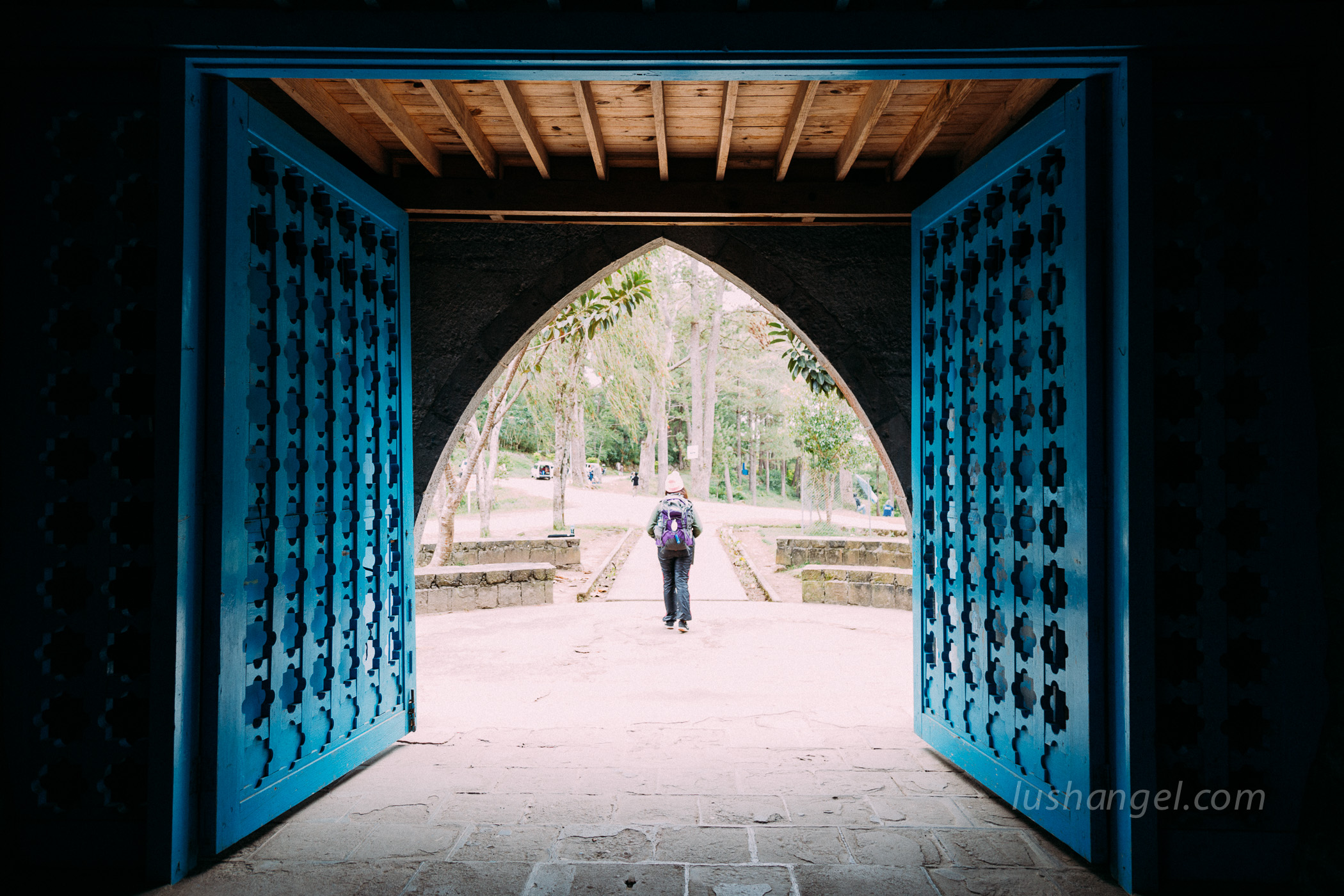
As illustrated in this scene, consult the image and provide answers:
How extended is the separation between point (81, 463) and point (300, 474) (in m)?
0.65

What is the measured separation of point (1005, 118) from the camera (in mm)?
3277

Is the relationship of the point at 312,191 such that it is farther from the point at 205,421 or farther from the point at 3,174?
the point at 205,421

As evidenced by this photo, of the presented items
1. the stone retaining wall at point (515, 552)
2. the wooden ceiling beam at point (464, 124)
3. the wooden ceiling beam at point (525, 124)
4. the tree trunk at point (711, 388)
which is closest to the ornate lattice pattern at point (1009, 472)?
the wooden ceiling beam at point (525, 124)

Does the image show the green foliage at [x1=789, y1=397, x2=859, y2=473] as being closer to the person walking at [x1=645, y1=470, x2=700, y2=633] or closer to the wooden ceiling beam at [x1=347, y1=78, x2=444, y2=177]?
the person walking at [x1=645, y1=470, x2=700, y2=633]

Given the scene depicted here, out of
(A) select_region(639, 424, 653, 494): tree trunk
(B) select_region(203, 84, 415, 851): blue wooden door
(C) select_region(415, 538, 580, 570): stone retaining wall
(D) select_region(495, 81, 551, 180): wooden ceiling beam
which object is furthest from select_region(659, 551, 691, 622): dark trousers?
(A) select_region(639, 424, 653, 494): tree trunk

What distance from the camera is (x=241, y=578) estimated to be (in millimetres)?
2371

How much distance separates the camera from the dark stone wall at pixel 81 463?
2234 millimetres

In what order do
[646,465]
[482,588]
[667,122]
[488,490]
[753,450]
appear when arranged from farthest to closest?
1. [753,450]
2. [646,465]
3. [488,490]
4. [482,588]
5. [667,122]

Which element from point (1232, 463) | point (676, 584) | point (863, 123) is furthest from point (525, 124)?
point (676, 584)

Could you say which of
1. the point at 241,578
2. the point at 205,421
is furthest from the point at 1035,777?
the point at 205,421

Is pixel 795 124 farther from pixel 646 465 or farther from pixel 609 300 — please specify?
pixel 646 465

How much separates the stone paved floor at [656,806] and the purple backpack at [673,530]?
1.72 meters

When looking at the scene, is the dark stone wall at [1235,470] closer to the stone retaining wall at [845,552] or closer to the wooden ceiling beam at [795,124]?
the wooden ceiling beam at [795,124]

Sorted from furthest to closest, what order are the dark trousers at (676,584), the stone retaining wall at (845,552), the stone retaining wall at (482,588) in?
the stone retaining wall at (845,552) < the stone retaining wall at (482,588) < the dark trousers at (676,584)
